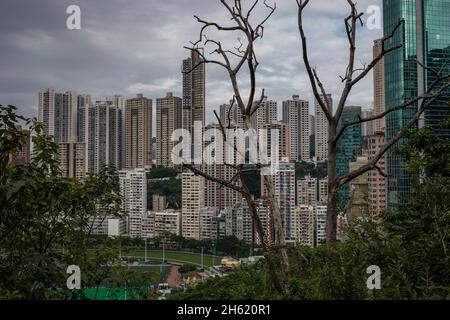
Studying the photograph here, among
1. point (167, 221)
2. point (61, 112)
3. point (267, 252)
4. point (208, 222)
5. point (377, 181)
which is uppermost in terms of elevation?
point (61, 112)

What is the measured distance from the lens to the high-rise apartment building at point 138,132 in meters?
3.72

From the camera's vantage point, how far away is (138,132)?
367 centimetres

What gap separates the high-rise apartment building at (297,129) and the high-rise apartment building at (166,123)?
1.21m

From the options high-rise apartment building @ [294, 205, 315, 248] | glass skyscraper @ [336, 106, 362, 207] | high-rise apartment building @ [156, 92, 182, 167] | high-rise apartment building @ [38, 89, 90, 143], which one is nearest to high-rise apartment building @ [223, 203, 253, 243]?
high-rise apartment building @ [294, 205, 315, 248]

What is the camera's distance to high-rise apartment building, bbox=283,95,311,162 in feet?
14.0

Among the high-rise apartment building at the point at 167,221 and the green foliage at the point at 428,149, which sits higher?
the green foliage at the point at 428,149

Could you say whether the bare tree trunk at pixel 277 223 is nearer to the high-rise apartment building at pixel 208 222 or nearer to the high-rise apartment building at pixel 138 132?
the high-rise apartment building at pixel 138 132

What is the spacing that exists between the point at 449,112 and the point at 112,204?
2923 mm

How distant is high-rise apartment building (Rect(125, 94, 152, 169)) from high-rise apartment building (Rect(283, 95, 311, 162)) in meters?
1.36

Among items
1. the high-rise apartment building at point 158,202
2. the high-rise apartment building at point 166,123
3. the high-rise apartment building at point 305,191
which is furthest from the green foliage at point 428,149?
the high-rise apartment building at point 158,202

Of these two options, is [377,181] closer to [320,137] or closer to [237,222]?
[320,137]

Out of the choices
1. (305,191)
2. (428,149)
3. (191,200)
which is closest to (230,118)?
(428,149)

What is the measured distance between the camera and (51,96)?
2881 millimetres

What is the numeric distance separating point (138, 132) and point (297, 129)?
1.64m
